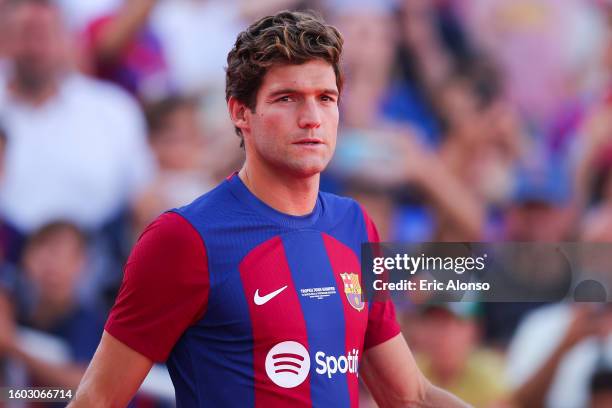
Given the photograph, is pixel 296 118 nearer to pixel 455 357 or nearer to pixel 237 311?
pixel 237 311

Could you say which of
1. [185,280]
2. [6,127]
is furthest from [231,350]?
[6,127]

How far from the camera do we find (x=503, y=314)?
213 inches

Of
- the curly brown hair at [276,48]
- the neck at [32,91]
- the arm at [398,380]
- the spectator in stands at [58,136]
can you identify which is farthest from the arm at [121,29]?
the arm at [398,380]

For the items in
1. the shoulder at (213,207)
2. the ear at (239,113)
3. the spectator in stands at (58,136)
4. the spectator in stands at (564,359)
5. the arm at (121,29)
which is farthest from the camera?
the arm at (121,29)

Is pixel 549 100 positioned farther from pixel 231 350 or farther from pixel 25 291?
pixel 231 350

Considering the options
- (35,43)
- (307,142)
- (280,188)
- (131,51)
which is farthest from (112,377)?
(35,43)

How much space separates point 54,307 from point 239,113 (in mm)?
3212

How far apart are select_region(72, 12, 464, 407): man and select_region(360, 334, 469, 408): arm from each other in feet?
0.41

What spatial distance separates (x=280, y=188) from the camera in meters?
2.55

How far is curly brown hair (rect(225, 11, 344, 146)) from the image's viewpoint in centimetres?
246

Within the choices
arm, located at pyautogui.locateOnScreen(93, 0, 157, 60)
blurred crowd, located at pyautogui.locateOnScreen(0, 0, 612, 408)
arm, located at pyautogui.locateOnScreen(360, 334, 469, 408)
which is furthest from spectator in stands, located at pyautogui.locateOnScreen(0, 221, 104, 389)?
arm, located at pyautogui.locateOnScreen(360, 334, 469, 408)

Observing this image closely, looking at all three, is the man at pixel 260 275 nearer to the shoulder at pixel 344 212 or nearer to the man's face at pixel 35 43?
the shoulder at pixel 344 212

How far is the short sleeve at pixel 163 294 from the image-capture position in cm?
236

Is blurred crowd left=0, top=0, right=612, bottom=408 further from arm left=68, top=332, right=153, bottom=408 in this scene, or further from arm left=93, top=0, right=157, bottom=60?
arm left=68, top=332, right=153, bottom=408
